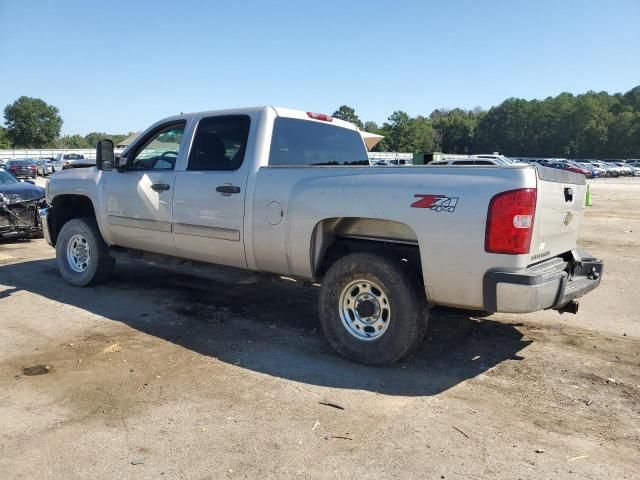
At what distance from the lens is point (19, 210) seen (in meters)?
10.3

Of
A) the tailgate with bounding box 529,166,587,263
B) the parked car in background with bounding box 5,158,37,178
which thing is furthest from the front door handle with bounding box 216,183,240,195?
the parked car in background with bounding box 5,158,37,178

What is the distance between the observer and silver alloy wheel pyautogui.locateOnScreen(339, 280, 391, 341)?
4.12 metres

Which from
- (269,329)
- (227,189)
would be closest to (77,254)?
(227,189)

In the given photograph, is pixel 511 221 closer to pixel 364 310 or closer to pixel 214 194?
pixel 364 310

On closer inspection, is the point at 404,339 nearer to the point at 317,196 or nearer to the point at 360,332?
the point at 360,332

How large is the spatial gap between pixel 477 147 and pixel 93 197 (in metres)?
137

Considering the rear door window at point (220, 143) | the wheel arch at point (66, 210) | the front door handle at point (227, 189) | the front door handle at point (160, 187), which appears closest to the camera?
the front door handle at point (227, 189)

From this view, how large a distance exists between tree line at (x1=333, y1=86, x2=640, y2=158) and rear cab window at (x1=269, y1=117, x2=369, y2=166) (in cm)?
9739

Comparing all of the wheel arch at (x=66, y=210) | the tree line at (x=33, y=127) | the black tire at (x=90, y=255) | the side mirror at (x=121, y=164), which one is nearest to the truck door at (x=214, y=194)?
the side mirror at (x=121, y=164)

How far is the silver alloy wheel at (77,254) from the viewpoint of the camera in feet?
21.8

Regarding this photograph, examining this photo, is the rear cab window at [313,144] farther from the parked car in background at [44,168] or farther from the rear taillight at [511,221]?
the parked car in background at [44,168]

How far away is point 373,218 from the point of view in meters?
4.00

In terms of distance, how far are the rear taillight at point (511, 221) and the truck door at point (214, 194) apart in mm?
2286

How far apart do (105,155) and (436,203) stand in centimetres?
405
